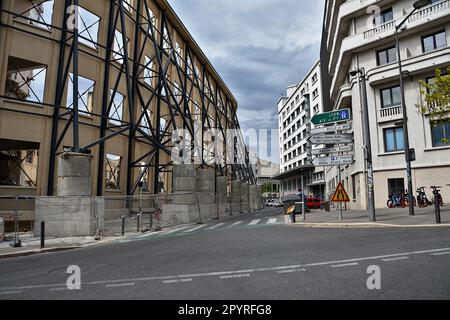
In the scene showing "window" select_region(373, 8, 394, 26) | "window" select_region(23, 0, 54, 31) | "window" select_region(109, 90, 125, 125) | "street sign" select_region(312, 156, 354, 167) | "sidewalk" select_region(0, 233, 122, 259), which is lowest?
"sidewalk" select_region(0, 233, 122, 259)

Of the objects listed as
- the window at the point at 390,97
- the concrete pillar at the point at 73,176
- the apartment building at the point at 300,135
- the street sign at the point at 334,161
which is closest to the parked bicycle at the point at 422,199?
the window at the point at 390,97

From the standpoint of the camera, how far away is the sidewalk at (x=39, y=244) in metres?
9.74

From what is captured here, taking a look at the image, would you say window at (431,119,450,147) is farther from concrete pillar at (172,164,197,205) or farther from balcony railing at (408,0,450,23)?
concrete pillar at (172,164,197,205)

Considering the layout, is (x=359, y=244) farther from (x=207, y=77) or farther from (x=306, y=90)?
(x=306, y=90)

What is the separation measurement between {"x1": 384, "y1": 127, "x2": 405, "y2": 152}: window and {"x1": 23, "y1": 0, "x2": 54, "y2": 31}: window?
A: 23.0 m

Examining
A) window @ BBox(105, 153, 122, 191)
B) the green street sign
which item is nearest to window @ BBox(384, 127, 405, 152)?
the green street sign

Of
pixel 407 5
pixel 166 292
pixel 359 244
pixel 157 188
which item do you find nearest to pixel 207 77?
pixel 157 188

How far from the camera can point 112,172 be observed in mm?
21734

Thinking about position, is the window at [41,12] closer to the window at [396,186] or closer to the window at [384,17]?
the window at [384,17]

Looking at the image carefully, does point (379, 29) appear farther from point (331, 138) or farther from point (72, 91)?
point (72, 91)

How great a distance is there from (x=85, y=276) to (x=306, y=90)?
68.1m

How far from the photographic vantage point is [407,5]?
24.8 m

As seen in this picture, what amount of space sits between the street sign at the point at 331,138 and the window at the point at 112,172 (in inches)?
503

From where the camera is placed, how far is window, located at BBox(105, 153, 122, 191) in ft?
70.8
